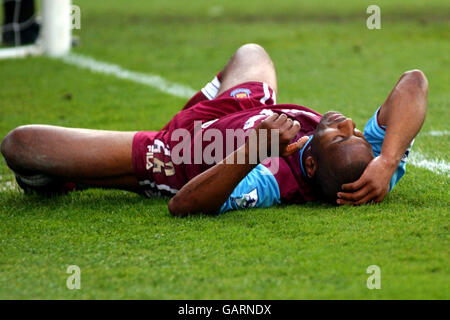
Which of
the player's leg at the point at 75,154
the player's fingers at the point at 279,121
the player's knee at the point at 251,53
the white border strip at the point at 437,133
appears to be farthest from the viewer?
the white border strip at the point at 437,133

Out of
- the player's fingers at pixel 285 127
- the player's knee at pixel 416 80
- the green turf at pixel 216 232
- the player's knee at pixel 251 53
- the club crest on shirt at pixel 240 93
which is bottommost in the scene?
the green turf at pixel 216 232

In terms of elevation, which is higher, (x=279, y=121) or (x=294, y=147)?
(x=279, y=121)

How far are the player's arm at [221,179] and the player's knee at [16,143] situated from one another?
0.87 meters

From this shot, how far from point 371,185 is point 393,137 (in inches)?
10.1

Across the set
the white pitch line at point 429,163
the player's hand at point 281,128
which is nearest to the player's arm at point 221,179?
the player's hand at point 281,128

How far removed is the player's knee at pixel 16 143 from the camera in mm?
3857

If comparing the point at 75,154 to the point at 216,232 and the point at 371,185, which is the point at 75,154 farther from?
the point at 371,185

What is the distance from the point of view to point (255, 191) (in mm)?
3691

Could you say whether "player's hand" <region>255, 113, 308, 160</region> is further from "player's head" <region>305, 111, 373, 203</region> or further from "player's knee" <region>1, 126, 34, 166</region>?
"player's knee" <region>1, 126, 34, 166</region>

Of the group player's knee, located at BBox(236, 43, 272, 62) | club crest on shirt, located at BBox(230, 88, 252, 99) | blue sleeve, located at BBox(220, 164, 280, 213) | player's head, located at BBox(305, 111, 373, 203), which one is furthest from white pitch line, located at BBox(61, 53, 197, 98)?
player's head, located at BBox(305, 111, 373, 203)

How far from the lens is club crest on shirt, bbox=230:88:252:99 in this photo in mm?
4318

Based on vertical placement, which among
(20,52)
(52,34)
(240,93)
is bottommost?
(240,93)

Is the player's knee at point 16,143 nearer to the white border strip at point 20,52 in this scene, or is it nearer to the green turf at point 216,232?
the green turf at point 216,232

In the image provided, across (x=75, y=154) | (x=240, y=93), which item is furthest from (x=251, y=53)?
(x=75, y=154)
